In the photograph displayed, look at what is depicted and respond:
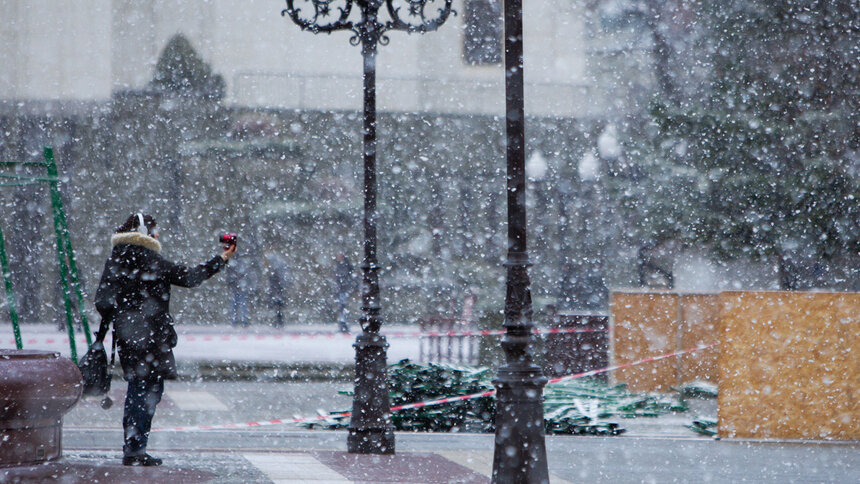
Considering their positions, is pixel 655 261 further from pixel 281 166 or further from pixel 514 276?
pixel 514 276

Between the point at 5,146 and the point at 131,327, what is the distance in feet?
77.7

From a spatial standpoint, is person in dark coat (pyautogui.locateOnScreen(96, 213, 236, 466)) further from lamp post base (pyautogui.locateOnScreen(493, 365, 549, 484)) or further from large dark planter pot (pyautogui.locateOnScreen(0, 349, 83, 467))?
lamp post base (pyautogui.locateOnScreen(493, 365, 549, 484))

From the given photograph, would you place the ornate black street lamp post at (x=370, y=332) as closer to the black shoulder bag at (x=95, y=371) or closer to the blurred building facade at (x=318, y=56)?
the black shoulder bag at (x=95, y=371)

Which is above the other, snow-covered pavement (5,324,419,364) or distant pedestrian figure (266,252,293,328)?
distant pedestrian figure (266,252,293,328)

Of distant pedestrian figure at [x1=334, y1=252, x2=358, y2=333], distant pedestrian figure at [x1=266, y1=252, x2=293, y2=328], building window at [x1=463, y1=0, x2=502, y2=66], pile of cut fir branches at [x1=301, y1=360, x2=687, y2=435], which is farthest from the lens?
building window at [x1=463, y1=0, x2=502, y2=66]

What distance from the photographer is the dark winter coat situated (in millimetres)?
7438

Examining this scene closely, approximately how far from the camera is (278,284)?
27641 mm

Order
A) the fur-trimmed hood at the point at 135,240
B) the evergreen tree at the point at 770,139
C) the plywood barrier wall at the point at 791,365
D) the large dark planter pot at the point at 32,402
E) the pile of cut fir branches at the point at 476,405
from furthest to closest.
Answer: the evergreen tree at the point at 770,139 < the pile of cut fir branches at the point at 476,405 < the plywood barrier wall at the point at 791,365 < the fur-trimmed hood at the point at 135,240 < the large dark planter pot at the point at 32,402

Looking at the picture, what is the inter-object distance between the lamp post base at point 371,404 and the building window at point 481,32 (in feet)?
81.2

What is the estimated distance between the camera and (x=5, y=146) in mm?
29141

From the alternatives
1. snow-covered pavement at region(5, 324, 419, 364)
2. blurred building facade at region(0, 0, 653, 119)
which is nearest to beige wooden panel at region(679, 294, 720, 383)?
snow-covered pavement at region(5, 324, 419, 364)

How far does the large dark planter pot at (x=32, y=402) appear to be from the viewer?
6.67 metres

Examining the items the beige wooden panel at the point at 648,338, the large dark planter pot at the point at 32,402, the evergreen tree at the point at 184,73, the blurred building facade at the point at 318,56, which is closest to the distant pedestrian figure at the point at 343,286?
the blurred building facade at the point at 318,56

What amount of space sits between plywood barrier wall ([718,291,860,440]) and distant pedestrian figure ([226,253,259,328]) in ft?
60.9
